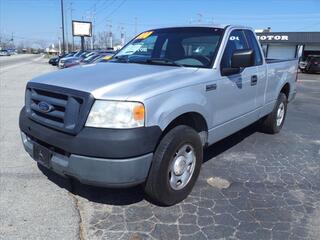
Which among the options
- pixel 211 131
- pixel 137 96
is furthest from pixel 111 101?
pixel 211 131

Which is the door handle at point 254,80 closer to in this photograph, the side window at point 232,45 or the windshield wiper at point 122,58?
the side window at point 232,45

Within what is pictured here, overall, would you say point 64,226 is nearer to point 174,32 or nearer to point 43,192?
point 43,192

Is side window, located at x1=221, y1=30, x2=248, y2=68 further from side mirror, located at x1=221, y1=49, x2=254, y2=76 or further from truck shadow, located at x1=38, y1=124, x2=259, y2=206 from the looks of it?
truck shadow, located at x1=38, y1=124, x2=259, y2=206

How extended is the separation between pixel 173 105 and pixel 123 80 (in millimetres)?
542

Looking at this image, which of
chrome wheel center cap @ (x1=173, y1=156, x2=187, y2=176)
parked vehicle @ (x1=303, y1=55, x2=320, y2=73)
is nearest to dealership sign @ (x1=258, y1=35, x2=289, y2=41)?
parked vehicle @ (x1=303, y1=55, x2=320, y2=73)

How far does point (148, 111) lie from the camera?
3164 mm

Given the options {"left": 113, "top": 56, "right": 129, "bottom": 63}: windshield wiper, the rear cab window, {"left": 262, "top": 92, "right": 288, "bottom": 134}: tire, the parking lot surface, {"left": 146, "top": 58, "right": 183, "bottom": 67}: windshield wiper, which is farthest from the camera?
{"left": 262, "top": 92, "right": 288, "bottom": 134}: tire

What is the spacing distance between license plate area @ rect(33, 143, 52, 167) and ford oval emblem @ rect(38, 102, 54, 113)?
0.37 m

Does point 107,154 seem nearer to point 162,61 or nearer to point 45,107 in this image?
point 45,107

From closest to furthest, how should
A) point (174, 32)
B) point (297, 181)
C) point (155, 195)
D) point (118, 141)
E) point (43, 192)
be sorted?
point (118, 141), point (155, 195), point (43, 192), point (297, 181), point (174, 32)

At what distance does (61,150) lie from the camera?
3.35 metres

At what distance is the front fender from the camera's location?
3217 millimetres

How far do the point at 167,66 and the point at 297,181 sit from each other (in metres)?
2.25

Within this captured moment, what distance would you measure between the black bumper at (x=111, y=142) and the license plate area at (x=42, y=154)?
10.4 inches
